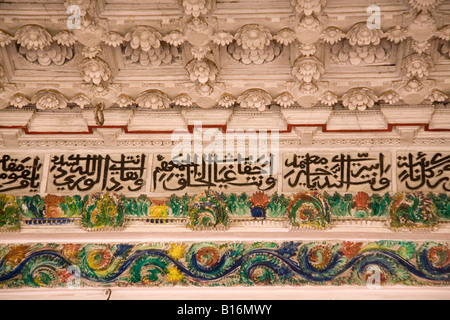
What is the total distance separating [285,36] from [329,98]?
2.09ft

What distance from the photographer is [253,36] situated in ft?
12.3

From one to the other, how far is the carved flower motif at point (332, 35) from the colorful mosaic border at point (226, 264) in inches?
54.6

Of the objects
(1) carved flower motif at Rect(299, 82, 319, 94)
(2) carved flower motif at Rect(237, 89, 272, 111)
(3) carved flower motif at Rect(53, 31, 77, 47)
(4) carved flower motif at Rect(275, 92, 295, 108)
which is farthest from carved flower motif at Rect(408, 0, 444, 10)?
(3) carved flower motif at Rect(53, 31, 77, 47)

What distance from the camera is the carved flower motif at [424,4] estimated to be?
344 cm

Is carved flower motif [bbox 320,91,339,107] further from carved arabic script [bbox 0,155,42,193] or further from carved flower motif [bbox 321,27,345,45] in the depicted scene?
carved arabic script [bbox 0,155,42,193]

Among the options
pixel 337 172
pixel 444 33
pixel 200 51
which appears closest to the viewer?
pixel 444 33

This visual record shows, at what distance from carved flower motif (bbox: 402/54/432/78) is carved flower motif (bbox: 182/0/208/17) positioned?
1.36 meters

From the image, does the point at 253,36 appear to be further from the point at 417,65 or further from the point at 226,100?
the point at 417,65

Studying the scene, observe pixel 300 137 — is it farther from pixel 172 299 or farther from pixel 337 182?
pixel 172 299

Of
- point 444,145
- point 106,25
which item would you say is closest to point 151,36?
point 106,25

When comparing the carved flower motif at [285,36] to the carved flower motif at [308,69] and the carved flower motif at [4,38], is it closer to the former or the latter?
the carved flower motif at [308,69]

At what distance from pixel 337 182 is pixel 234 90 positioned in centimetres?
99

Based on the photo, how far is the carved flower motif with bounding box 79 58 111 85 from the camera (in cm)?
397

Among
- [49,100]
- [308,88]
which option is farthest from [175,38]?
[49,100]
